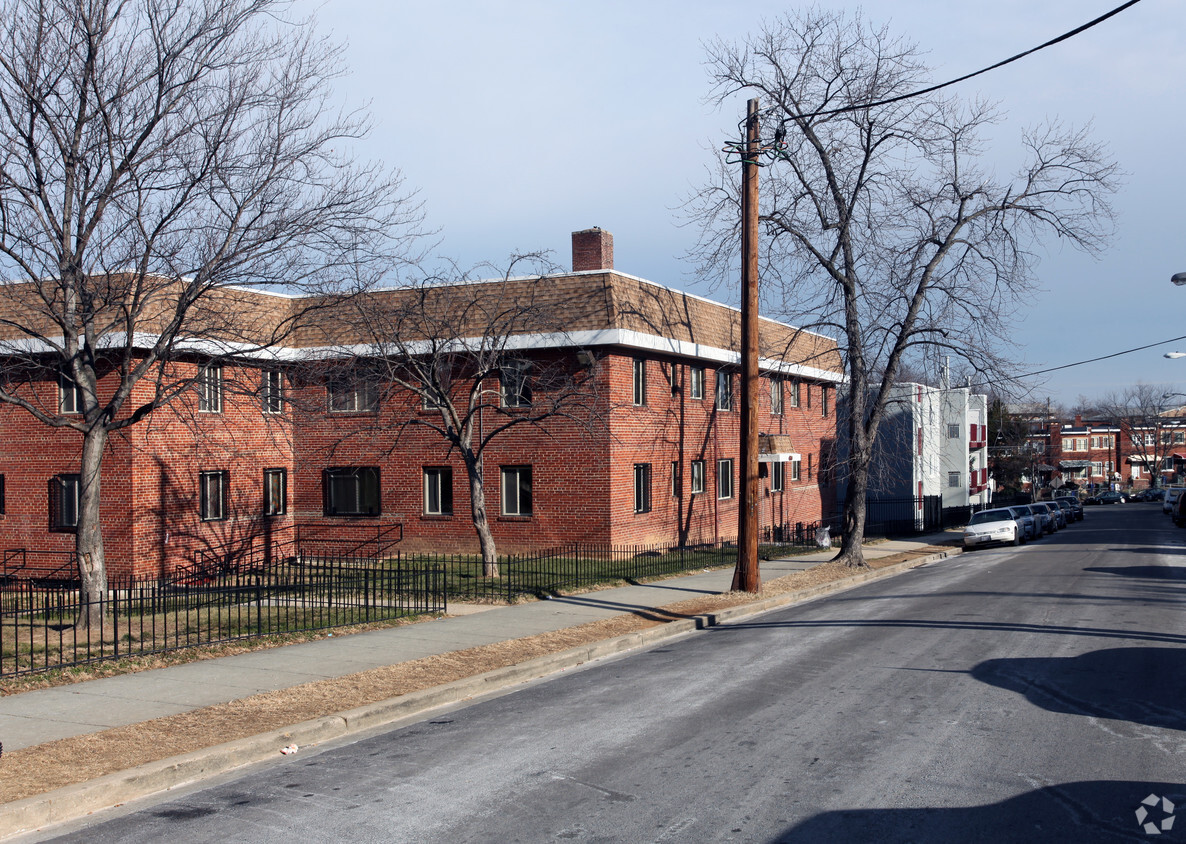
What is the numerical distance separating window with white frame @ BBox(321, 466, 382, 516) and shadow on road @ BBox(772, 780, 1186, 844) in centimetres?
2423

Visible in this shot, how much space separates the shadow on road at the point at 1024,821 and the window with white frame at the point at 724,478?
86.4ft

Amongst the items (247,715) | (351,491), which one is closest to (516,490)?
(351,491)

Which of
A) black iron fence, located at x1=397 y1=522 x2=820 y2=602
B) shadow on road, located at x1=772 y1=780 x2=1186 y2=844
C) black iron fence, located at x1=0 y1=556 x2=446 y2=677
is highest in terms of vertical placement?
shadow on road, located at x1=772 y1=780 x2=1186 y2=844

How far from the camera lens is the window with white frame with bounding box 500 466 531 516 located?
27.5 m

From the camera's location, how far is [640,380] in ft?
93.0

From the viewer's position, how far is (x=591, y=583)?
21.0 m

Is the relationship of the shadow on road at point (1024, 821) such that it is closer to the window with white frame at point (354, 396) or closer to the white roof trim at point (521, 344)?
the white roof trim at point (521, 344)

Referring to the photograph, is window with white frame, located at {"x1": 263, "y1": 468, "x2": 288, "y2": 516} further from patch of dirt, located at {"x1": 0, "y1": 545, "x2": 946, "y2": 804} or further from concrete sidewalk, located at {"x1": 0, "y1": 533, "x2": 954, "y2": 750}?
patch of dirt, located at {"x1": 0, "y1": 545, "x2": 946, "y2": 804}

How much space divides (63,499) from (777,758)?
22.8 m

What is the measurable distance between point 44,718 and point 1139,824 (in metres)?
9.21

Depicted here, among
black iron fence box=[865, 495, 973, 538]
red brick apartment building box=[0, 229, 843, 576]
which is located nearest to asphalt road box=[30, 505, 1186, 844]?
red brick apartment building box=[0, 229, 843, 576]

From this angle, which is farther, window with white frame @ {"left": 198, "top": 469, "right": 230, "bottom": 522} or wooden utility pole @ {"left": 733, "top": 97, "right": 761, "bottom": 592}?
window with white frame @ {"left": 198, "top": 469, "right": 230, "bottom": 522}

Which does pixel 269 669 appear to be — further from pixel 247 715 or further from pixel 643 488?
pixel 643 488

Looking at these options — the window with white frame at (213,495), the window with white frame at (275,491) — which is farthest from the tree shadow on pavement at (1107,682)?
the window with white frame at (275,491)
